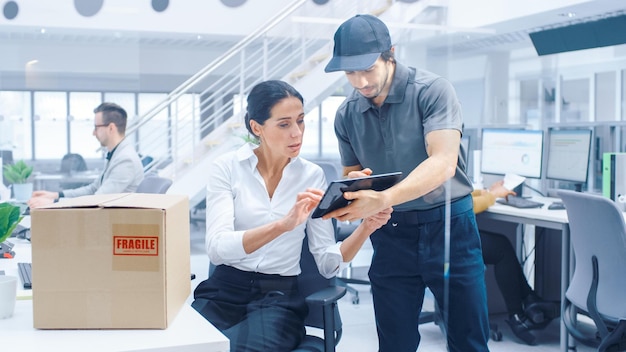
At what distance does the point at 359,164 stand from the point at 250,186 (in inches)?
12.5

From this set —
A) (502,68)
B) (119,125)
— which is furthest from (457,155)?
(502,68)

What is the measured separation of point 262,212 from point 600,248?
1.22m

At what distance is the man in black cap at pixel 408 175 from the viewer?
1784 mm

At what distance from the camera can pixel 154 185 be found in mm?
3449

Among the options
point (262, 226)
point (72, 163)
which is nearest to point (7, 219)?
point (262, 226)

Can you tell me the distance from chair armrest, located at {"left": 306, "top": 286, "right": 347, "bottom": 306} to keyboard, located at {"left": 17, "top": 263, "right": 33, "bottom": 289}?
2.19 feet

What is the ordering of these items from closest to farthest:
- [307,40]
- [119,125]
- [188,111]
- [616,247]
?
[616,247] → [119,125] → [307,40] → [188,111]

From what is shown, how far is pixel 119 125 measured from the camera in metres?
3.79

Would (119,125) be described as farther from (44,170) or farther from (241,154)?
(241,154)

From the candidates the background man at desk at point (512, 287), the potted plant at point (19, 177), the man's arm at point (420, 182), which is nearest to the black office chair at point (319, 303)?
the man's arm at point (420, 182)

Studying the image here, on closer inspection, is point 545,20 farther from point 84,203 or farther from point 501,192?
point 84,203

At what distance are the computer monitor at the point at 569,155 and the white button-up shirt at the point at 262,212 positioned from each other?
2066 mm

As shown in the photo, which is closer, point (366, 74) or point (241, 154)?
point (366, 74)

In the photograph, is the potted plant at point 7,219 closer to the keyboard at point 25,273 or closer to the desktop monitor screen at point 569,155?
the keyboard at point 25,273
